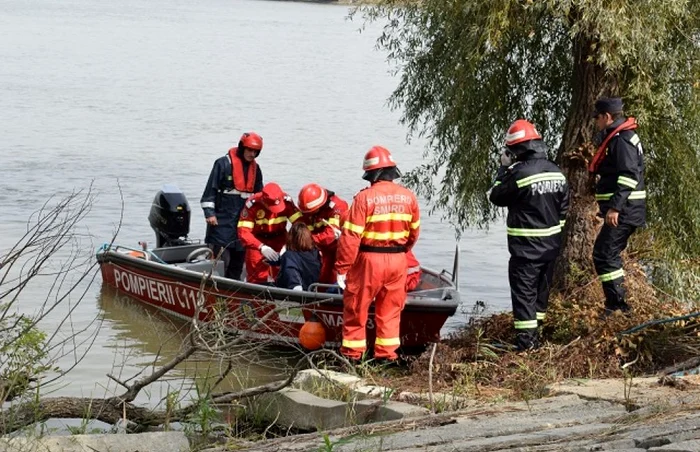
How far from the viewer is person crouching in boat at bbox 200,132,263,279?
1242cm

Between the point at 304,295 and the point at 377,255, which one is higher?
the point at 377,255

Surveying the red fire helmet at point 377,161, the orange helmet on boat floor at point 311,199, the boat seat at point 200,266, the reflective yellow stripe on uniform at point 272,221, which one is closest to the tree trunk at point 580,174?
the red fire helmet at point 377,161

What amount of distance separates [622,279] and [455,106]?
9.09 feet

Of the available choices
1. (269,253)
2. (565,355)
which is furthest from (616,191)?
(269,253)

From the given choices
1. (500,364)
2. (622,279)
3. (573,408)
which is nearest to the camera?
(573,408)

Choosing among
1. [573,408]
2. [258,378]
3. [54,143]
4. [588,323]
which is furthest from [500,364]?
[54,143]

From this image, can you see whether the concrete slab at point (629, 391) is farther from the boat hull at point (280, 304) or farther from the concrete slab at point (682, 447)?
the boat hull at point (280, 304)

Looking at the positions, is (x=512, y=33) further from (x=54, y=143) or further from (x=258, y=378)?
(x=54, y=143)

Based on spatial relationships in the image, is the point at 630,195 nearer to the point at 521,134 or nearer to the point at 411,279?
the point at 521,134

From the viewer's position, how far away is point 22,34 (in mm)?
48938

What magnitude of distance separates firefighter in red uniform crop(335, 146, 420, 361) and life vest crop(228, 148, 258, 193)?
3228 mm

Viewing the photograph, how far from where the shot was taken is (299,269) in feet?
35.7

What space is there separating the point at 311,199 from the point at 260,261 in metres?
1.42

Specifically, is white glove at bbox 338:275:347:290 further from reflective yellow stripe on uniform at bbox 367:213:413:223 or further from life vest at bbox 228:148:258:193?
life vest at bbox 228:148:258:193
